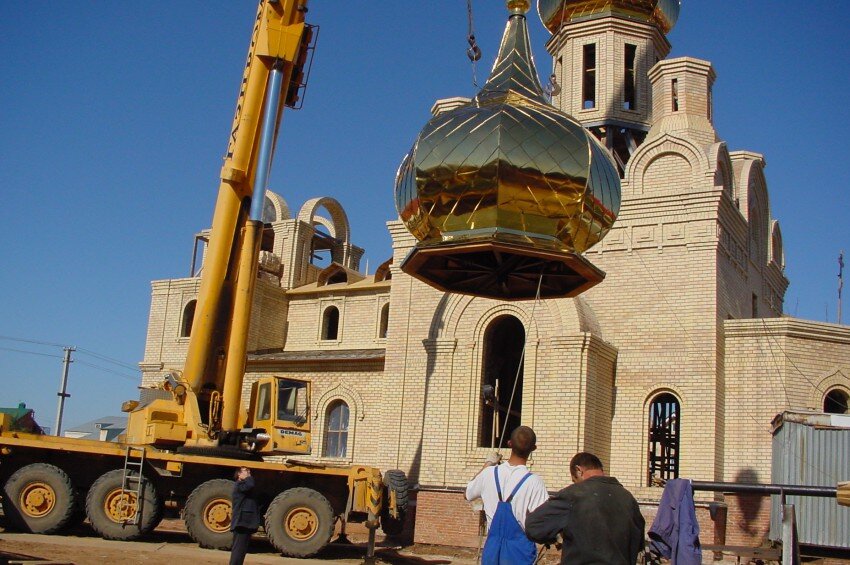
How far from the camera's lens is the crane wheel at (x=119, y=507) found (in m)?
12.6

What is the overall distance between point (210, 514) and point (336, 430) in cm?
828

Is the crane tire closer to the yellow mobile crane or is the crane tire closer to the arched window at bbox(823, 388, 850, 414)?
the yellow mobile crane

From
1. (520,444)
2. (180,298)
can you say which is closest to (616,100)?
(180,298)

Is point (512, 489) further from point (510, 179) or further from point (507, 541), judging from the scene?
point (510, 179)

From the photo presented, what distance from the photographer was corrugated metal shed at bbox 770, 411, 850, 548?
13289 mm

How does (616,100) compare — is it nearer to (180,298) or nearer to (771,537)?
(771,537)

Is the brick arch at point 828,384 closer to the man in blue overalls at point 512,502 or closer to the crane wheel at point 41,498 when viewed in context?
the crane wheel at point 41,498

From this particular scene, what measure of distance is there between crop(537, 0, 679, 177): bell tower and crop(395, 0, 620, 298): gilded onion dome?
1306cm

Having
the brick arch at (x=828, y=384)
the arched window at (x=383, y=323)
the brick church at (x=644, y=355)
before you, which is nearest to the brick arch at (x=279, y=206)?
the arched window at (x=383, y=323)

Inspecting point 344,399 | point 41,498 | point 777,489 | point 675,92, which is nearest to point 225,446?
point 41,498

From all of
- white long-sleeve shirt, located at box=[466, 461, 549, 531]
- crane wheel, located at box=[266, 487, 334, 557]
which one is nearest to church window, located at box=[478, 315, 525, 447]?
crane wheel, located at box=[266, 487, 334, 557]

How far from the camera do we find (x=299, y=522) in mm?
12883

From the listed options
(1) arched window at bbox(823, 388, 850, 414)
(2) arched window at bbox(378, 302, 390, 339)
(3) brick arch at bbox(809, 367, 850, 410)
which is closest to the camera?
(3) brick arch at bbox(809, 367, 850, 410)

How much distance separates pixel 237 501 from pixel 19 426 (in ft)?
29.1
